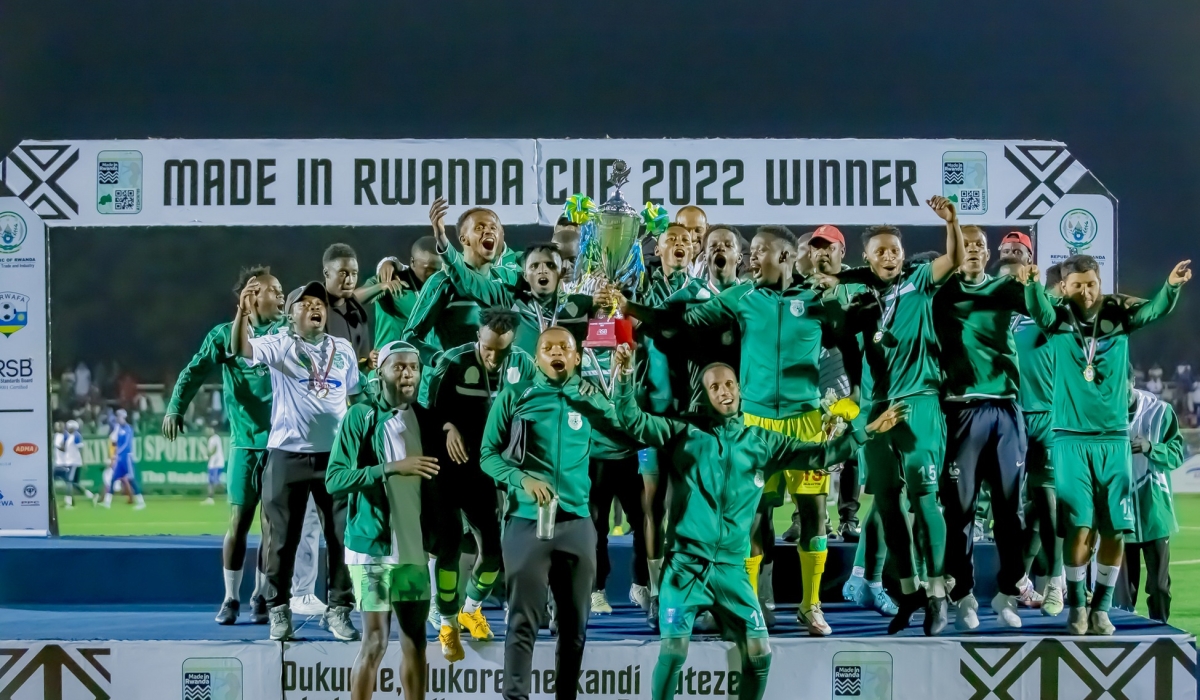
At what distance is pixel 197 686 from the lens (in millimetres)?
4496

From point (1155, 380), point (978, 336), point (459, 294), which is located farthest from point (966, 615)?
point (1155, 380)

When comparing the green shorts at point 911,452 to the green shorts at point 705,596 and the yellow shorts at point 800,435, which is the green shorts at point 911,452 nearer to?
the yellow shorts at point 800,435

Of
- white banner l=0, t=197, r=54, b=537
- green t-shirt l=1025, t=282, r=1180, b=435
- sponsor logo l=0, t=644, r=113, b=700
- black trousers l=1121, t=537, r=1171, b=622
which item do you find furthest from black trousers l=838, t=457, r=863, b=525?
white banner l=0, t=197, r=54, b=537

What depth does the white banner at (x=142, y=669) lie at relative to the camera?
4.48 metres

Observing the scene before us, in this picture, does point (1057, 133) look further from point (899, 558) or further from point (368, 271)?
point (368, 271)

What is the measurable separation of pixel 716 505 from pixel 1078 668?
181 cm

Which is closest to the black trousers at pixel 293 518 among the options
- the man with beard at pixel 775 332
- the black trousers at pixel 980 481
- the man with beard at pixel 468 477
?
the man with beard at pixel 468 477

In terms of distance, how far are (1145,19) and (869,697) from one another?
3.95 meters

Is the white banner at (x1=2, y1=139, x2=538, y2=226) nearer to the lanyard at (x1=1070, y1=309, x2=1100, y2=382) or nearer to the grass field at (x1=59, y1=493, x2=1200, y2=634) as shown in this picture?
the lanyard at (x1=1070, y1=309, x2=1100, y2=382)

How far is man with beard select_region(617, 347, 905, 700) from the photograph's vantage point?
157 inches

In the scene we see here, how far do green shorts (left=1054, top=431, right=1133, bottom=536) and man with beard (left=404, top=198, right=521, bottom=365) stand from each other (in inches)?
101

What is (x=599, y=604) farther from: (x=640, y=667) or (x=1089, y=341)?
(x=1089, y=341)

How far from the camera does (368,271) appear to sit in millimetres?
6934

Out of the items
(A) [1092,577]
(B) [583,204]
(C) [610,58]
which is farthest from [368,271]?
(A) [1092,577]
